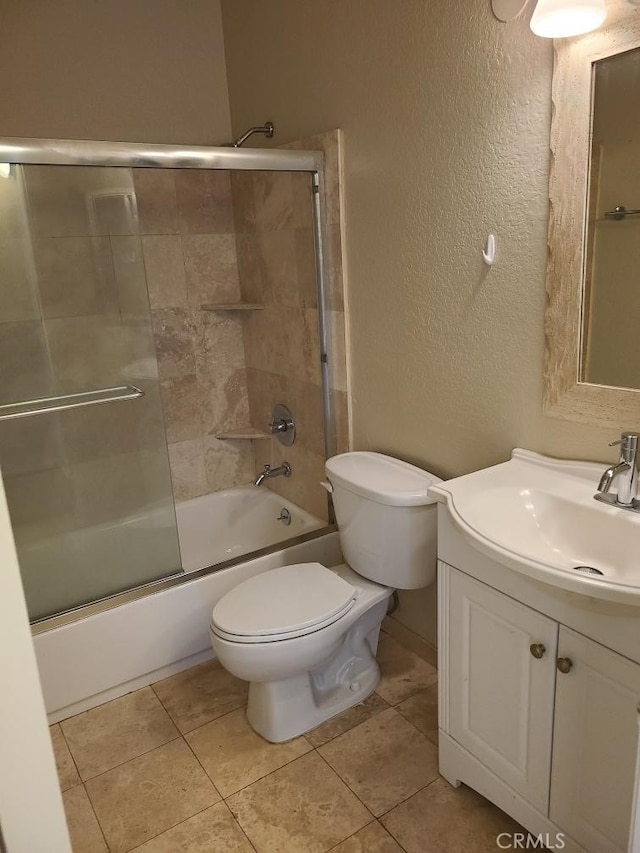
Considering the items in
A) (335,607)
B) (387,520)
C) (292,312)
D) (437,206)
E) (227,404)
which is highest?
(437,206)

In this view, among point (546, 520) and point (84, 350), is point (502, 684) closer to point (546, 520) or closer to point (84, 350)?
point (546, 520)

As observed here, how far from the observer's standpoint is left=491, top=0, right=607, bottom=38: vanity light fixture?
127 cm

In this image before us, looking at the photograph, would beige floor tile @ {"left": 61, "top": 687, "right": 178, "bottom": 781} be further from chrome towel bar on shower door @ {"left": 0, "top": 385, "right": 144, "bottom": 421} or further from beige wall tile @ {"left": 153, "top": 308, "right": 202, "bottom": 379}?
beige wall tile @ {"left": 153, "top": 308, "right": 202, "bottom": 379}

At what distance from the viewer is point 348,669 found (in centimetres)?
215

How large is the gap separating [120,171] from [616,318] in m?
1.63

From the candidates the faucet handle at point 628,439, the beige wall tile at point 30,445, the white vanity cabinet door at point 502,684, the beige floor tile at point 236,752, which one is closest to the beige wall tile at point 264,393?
the beige wall tile at point 30,445

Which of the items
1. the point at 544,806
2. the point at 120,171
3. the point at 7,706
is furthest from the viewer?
the point at 120,171

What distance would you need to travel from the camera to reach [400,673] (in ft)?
7.34

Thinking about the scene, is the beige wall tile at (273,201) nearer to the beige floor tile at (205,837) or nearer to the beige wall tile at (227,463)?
the beige wall tile at (227,463)

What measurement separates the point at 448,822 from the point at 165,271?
7.54 feet

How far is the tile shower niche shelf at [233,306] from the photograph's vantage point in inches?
111

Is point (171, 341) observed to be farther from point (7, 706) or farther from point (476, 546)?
point (7, 706)

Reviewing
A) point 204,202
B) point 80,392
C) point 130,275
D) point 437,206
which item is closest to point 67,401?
point 80,392

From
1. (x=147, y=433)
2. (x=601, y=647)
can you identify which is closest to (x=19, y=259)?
(x=147, y=433)
